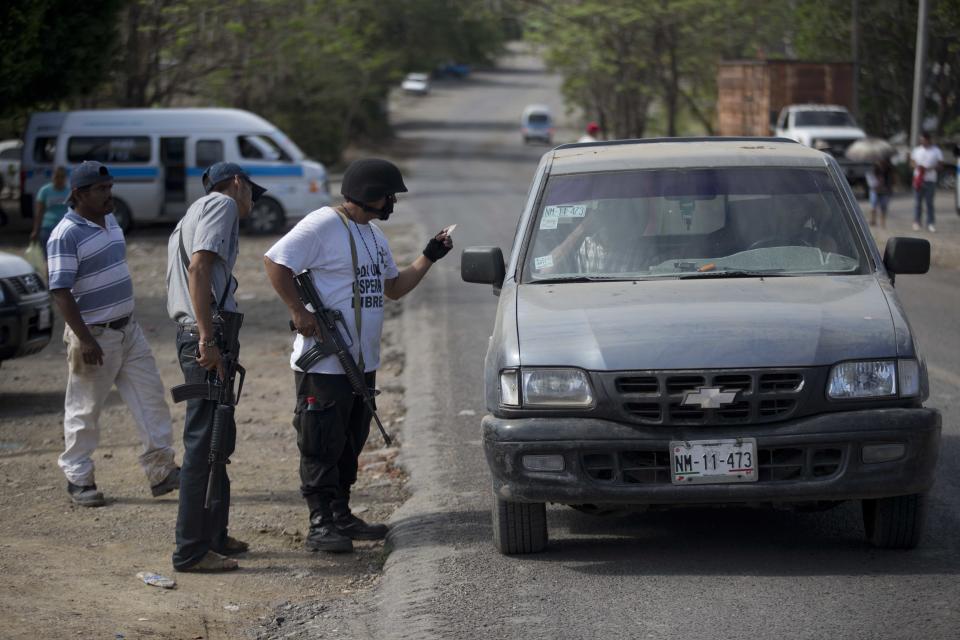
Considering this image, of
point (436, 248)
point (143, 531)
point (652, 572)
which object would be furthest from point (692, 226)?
point (143, 531)

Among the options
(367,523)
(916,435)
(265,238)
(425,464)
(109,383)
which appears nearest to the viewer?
(916,435)

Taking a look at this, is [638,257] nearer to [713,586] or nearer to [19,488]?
[713,586]

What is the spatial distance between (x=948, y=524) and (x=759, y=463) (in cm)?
142

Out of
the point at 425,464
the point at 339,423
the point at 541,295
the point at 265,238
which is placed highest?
the point at 541,295

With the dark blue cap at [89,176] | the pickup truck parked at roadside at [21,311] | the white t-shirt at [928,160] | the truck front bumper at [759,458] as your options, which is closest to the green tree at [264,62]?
the white t-shirt at [928,160]

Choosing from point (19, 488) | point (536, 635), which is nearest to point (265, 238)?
point (19, 488)

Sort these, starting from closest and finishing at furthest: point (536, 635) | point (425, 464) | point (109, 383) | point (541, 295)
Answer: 1. point (536, 635)
2. point (541, 295)
3. point (109, 383)
4. point (425, 464)

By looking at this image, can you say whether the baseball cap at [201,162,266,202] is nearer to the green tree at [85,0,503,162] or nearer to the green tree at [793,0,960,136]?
the green tree at [85,0,503,162]

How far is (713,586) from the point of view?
5172mm

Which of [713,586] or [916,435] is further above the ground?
[916,435]

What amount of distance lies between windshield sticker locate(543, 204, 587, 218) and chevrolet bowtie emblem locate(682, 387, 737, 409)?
1466 mm

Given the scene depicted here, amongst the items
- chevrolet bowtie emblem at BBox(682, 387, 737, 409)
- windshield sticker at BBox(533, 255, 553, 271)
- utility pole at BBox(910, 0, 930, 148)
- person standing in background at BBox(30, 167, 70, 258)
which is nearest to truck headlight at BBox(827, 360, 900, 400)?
chevrolet bowtie emblem at BBox(682, 387, 737, 409)

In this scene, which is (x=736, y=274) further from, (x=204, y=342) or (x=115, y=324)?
(x=115, y=324)

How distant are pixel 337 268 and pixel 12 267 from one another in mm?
4969
